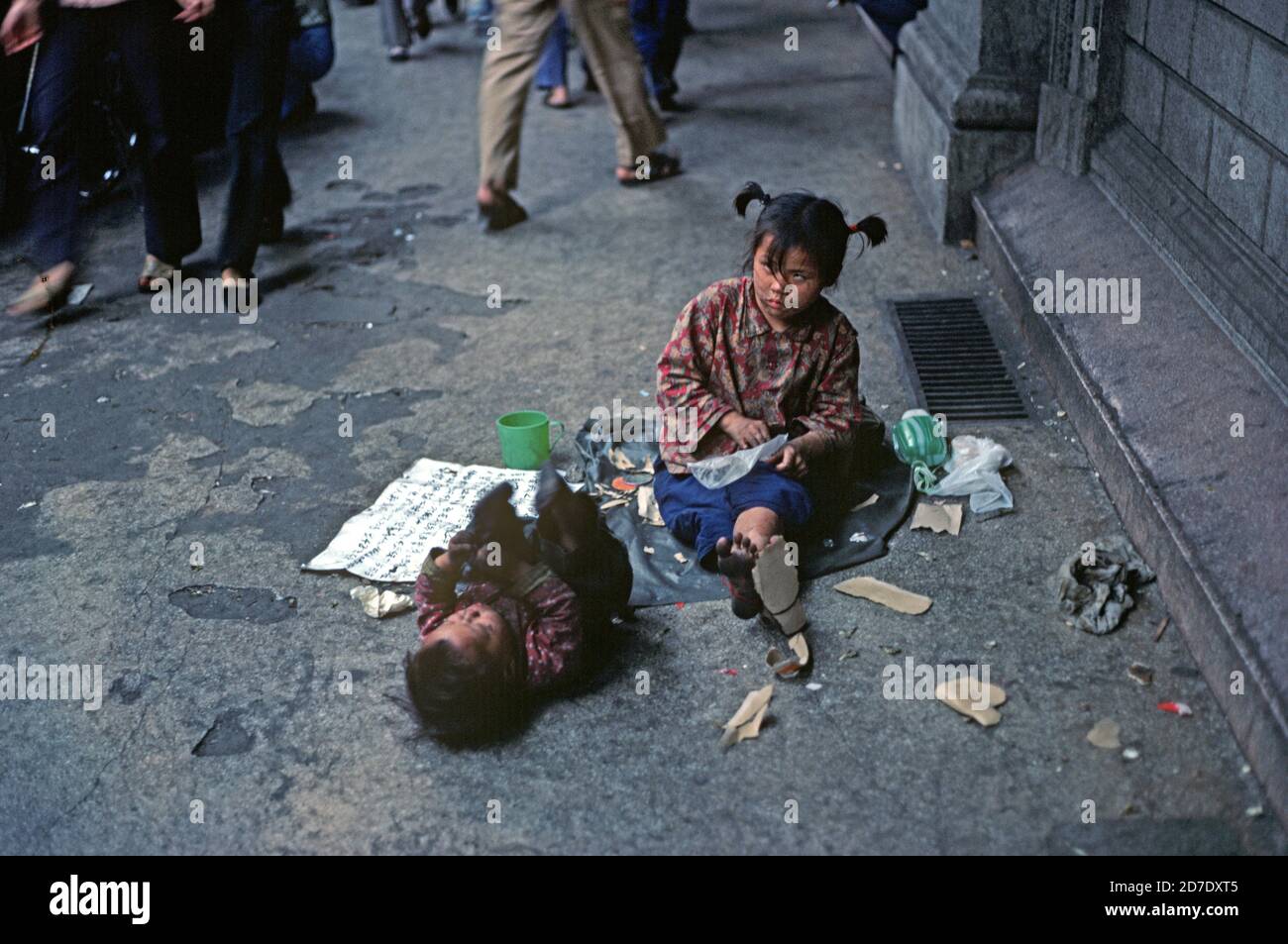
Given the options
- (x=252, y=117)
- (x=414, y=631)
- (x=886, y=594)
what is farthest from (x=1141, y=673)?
(x=252, y=117)

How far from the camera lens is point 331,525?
13.0 feet

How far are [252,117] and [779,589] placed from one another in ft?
11.2

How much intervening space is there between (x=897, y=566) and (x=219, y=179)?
5131mm

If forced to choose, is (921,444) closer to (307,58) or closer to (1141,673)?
(1141,673)

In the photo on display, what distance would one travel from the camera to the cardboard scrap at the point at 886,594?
11.1 ft

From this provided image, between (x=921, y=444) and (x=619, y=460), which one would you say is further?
(x=619, y=460)

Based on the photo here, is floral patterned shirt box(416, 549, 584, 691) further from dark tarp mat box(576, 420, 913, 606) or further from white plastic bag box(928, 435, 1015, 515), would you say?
white plastic bag box(928, 435, 1015, 515)

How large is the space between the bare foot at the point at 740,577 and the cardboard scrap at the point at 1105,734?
32.5 inches

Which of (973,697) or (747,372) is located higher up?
(747,372)

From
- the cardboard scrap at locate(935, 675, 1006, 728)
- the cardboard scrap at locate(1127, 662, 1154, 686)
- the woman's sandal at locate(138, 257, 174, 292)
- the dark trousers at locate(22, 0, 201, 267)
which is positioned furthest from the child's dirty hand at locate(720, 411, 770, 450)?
the woman's sandal at locate(138, 257, 174, 292)

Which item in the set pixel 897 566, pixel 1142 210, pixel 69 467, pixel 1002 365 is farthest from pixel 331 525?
pixel 1142 210

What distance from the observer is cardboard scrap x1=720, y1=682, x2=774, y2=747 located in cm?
298

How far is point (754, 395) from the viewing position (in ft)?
12.5

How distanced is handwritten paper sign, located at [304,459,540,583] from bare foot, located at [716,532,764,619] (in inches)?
23.8
